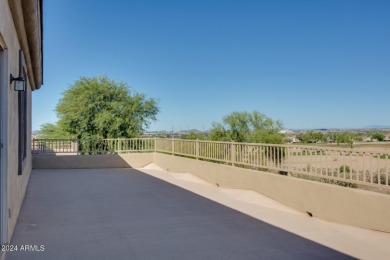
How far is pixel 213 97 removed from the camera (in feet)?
170

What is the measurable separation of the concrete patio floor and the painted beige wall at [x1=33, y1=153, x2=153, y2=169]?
5.30 m

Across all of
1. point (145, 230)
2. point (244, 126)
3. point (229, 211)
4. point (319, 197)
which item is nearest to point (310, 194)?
point (319, 197)

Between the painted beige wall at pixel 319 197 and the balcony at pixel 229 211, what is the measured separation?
16 mm

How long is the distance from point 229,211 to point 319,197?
1.58m

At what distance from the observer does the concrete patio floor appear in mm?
3738

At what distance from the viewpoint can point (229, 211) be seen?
5914mm

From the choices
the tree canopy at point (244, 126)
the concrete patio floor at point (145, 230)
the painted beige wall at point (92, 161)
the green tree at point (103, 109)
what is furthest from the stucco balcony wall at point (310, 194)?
the tree canopy at point (244, 126)

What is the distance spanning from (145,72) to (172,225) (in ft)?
96.0

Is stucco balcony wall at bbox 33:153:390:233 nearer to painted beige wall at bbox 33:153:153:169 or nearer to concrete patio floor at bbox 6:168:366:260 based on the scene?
concrete patio floor at bbox 6:168:366:260

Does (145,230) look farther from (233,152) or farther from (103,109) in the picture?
(103,109)

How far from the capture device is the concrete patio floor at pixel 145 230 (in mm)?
3738

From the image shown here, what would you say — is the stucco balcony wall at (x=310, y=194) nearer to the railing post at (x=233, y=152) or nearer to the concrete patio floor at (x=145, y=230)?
the railing post at (x=233, y=152)

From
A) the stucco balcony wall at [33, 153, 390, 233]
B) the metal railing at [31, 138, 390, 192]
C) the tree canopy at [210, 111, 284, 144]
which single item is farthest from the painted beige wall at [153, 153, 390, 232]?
the tree canopy at [210, 111, 284, 144]

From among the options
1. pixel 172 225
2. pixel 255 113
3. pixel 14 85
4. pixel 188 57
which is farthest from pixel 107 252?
pixel 188 57
